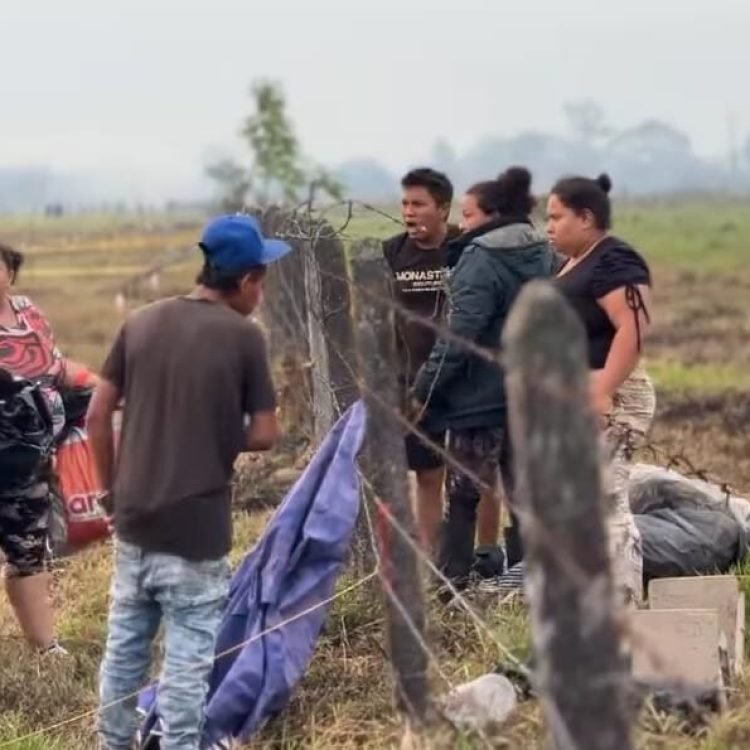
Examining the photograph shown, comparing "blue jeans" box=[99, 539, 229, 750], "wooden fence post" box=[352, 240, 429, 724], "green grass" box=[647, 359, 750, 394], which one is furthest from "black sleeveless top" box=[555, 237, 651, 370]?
"green grass" box=[647, 359, 750, 394]

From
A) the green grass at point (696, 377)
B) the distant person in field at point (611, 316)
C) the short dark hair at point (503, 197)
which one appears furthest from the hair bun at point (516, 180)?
the green grass at point (696, 377)

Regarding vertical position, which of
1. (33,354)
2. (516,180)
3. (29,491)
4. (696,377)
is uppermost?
(516,180)

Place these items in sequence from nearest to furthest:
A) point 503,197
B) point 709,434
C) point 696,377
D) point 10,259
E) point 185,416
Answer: point 185,416 → point 10,259 → point 503,197 → point 709,434 → point 696,377

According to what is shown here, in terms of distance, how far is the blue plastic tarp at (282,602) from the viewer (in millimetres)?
4934

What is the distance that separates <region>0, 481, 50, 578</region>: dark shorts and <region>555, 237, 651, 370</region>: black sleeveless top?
2.11m

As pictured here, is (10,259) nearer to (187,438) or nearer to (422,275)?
(422,275)

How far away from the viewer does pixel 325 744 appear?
477cm

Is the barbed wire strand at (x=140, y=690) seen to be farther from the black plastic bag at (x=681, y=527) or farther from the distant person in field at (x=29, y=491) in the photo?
the black plastic bag at (x=681, y=527)

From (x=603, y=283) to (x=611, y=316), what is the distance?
0.11m

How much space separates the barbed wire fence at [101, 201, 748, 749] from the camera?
278 centimetres

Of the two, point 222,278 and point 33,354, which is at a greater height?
point 222,278

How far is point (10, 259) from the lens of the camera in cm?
608

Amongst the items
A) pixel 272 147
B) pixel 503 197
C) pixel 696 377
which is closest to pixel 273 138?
pixel 272 147

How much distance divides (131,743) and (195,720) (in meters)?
0.35
